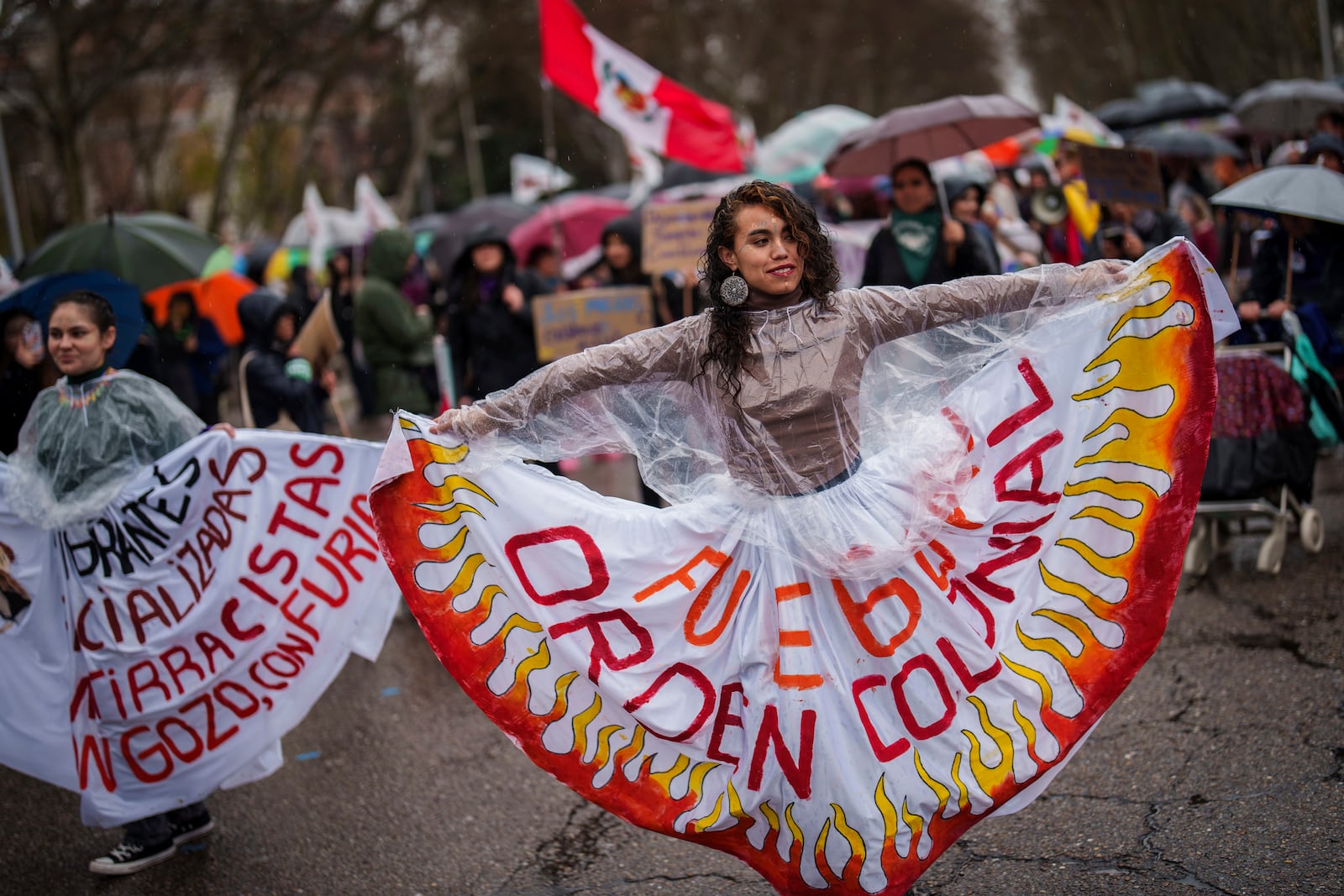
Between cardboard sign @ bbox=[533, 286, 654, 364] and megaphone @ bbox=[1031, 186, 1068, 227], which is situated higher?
megaphone @ bbox=[1031, 186, 1068, 227]

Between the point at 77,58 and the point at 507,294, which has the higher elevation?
the point at 77,58

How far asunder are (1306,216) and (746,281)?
4.42 meters

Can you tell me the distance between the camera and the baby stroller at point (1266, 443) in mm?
6059

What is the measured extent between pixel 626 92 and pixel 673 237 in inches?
66.3

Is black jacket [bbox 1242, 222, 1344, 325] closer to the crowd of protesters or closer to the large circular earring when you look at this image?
the crowd of protesters

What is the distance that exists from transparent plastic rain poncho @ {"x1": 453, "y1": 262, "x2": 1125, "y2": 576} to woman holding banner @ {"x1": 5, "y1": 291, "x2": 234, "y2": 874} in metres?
1.66

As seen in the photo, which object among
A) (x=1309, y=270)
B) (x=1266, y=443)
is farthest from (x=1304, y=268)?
(x=1266, y=443)

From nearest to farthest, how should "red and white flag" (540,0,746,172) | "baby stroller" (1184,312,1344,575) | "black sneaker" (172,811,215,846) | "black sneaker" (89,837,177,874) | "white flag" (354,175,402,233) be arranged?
"black sneaker" (89,837,177,874), "black sneaker" (172,811,215,846), "baby stroller" (1184,312,1344,575), "red and white flag" (540,0,746,172), "white flag" (354,175,402,233)

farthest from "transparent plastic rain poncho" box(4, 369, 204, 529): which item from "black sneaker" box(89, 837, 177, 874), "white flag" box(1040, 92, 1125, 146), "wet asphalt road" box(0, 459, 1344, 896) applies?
"white flag" box(1040, 92, 1125, 146)

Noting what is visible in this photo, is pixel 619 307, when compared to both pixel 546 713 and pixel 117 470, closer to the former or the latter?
pixel 117 470

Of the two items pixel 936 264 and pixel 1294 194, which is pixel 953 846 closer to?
pixel 936 264

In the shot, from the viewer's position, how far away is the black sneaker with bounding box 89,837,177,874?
14.3 feet

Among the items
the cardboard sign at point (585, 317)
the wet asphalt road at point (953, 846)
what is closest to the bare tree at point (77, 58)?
the cardboard sign at point (585, 317)

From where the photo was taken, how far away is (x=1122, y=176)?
711cm
